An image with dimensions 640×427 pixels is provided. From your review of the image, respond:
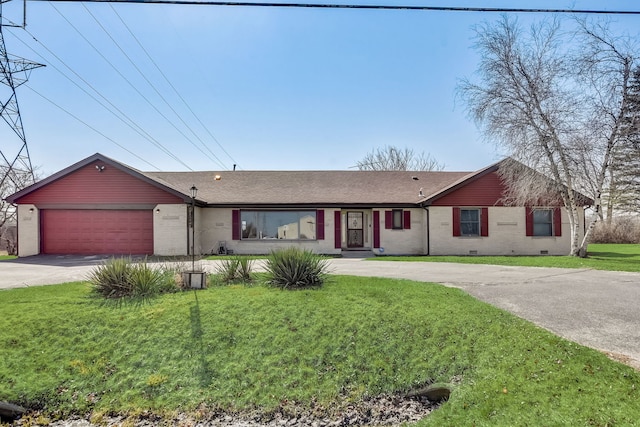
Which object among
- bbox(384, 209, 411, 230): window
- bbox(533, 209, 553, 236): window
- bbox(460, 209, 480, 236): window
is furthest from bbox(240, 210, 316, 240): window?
bbox(533, 209, 553, 236): window

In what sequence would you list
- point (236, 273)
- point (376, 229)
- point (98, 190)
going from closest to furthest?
point (236, 273), point (98, 190), point (376, 229)

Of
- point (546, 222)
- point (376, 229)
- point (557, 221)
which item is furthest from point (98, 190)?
point (557, 221)

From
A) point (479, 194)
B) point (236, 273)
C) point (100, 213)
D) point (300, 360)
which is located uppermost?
point (479, 194)

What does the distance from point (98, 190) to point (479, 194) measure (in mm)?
18608

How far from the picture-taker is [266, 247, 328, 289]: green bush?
25.8 ft

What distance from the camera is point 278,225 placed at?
695 inches

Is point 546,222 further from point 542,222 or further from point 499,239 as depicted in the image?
point 499,239

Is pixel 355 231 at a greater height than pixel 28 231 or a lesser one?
lesser

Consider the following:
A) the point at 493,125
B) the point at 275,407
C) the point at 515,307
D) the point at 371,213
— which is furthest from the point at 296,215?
the point at 275,407

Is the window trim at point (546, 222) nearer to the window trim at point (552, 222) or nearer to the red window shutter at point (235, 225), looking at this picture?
the window trim at point (552, 222)

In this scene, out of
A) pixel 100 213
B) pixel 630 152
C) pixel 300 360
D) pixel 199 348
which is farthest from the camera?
pixel 100 213

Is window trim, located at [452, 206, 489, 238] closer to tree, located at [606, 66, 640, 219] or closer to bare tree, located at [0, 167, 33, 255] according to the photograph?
tree, located at [606, 66, 640, 219]

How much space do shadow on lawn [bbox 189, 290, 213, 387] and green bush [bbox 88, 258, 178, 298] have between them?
162cm

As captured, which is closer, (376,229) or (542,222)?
(542,222)
